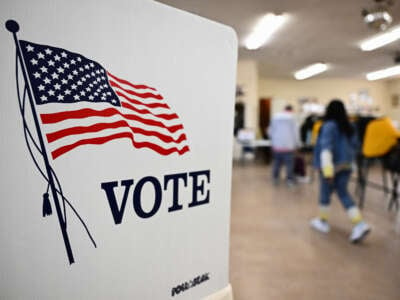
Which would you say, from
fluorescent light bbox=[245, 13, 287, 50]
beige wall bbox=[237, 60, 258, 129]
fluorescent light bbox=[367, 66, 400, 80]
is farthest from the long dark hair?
fluorescent light bbox=[367, 66, 400, 80]

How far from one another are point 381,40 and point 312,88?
555 cm

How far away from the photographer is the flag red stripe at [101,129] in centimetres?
78

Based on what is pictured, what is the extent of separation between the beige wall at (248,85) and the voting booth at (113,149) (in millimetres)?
8325

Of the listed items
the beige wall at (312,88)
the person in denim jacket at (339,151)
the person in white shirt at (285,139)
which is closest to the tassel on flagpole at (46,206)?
the person in denim jacket at (339,151)

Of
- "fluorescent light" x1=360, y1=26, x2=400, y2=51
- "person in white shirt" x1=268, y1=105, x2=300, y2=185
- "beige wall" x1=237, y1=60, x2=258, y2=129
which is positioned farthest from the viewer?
"beige wall" x1=237, y1=60, x2=258, y2=129

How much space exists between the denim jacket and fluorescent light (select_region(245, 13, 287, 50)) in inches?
119

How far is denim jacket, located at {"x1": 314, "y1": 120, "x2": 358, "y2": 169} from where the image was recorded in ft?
10.1

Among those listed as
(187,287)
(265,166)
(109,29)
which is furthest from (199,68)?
(265,166)

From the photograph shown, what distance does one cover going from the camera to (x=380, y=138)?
402 centimetres

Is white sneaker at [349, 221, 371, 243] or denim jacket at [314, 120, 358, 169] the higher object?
denim jacket at [314, 120, 358, 169]

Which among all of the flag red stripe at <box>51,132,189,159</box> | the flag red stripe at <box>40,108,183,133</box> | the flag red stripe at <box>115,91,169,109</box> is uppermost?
the flag red stripe at <box>115,91,169,109</box>

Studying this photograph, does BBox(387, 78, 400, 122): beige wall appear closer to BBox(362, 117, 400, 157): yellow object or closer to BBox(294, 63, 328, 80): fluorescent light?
BBox(294, 63, 328, 80): fluorescent light

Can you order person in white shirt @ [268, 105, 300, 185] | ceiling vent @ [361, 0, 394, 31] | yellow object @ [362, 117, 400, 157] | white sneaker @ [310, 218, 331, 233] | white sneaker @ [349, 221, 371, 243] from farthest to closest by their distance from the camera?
1. person in white shirt @ [268, 105, 300, 185]
2. ceiling vent @ [361, 0, 394, 31]
3. yellow object @ [362, 117, 400, 157]
4. white sneaker @ [310, 218, 331, 233]
5. white sneaker @ [349, 221, 371, 243]

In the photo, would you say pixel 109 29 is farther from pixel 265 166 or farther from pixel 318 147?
pixel 265 166
